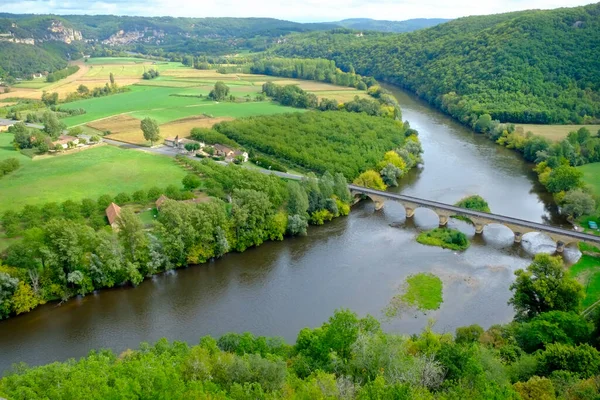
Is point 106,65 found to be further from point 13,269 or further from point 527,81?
point 13,269

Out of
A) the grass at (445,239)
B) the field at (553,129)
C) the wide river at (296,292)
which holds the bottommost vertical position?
the wide river at (296,292)

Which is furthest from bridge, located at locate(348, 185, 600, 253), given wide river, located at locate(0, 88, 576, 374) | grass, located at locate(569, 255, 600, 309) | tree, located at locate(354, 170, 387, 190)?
tree, located at locate(354, 170, 387, 190)

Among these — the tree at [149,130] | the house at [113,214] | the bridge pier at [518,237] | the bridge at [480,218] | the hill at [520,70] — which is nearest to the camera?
the house at [113,214]

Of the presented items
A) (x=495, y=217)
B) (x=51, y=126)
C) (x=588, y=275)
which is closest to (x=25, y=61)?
(x=51, y=126)

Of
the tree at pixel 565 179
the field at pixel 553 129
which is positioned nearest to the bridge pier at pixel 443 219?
the tree at pixel 565 179

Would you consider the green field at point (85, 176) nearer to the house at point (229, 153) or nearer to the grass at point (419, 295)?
the house at point (229, 153)

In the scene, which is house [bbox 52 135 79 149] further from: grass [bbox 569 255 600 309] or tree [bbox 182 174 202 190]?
grass [bbox 569 255 600 309]

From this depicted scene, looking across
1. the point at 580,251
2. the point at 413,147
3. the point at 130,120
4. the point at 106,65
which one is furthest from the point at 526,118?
the point at 106,65
